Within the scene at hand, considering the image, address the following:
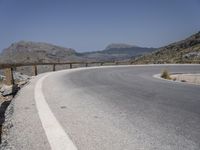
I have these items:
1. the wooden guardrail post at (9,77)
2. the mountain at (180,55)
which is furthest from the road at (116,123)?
the mountain at (180,55)

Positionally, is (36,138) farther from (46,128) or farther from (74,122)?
(74,122)

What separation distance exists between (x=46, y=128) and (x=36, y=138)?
2.07 ft

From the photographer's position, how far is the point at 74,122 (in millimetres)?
5902

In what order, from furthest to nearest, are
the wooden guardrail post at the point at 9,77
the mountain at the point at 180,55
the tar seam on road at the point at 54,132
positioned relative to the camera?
1. the mountain at the point at 180,55
2. the wooden guardrail post at the point at 9,77
3. the tar seam on road at the point at 54,132

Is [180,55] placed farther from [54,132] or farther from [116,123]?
[54,132]

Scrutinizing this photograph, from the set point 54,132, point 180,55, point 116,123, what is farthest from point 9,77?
point 180,55

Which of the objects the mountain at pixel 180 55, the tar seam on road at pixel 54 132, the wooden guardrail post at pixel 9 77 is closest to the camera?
the tar seam on road at pixel 54 132

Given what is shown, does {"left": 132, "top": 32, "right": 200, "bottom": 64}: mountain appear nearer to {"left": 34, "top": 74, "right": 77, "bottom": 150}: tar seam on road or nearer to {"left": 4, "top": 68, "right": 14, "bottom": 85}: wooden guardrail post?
{"left": 4, "top": 68, "right": 14, "bottom": 85}: wooden guardrail post

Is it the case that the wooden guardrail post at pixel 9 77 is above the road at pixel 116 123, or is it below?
below

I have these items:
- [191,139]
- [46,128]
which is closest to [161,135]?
[191,139]

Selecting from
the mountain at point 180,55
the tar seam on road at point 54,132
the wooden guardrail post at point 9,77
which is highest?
the tar seam on road at point 54,132

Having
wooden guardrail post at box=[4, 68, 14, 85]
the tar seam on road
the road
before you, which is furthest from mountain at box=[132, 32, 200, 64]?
the tar seam on road

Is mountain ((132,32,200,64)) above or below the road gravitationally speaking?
below

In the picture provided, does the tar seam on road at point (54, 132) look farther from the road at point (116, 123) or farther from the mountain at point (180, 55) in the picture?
the mountain at point (180, 55)
